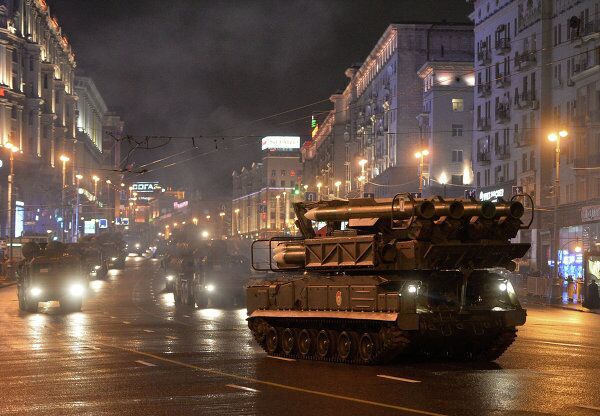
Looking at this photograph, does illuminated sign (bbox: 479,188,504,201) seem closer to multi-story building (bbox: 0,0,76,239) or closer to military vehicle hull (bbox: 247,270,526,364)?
multi-story building (bbox: 0,0,76,239)

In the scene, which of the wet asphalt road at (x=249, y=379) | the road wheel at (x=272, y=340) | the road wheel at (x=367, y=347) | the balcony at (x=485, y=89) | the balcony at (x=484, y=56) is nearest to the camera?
the wet asphalt road at (x=249, y=379)

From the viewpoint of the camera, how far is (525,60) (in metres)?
70.3

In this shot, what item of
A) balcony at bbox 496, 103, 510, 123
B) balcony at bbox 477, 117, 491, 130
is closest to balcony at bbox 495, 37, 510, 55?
balcony at bbox 496, 103, 510, 123

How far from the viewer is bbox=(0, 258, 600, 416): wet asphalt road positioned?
13727 millimetres

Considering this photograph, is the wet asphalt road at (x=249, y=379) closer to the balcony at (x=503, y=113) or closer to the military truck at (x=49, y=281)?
the military truck at (x=49, y=281)

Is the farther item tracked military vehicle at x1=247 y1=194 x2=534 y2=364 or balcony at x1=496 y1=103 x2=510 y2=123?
balcony at x1=496 y1=103 x2=510 y2=123

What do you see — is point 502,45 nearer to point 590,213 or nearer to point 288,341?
point 590,213

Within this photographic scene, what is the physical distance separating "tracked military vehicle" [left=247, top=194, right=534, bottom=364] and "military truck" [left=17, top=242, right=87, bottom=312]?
22.9 meters

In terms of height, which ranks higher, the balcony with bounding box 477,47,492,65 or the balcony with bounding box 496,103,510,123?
the balcony with bounding box 477,47,492,65

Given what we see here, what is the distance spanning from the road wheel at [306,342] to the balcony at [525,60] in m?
51.2

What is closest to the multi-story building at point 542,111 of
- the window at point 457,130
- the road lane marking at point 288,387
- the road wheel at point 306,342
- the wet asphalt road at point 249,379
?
the window at point 457,130

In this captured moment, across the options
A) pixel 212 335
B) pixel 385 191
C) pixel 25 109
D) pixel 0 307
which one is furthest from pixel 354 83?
pixel 212 335

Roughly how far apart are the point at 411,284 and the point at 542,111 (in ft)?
170

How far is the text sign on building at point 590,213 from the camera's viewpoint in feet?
188
